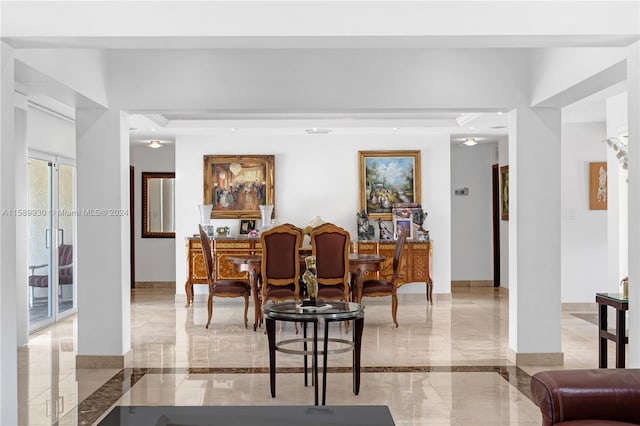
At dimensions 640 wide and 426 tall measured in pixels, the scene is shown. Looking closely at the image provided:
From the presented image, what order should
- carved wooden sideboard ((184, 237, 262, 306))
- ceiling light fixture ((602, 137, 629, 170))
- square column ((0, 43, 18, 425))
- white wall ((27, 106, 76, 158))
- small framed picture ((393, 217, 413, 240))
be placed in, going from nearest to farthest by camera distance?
square column ((0, 43, 18, 425)), ceiling light fixture ((602, 137, 629, 170)), white wall ((27, 106, 76, 158)), carved wooden sideboard ((184, 237, 262, 306)), small framed picture ((393, 217, 413, 240))

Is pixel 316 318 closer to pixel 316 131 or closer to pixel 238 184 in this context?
pixel 316 131

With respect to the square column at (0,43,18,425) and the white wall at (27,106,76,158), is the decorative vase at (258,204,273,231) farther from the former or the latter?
the square column at (0,43,18,425)

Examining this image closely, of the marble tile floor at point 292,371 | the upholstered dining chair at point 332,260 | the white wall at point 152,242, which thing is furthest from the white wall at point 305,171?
the upholstered dining chair at point 332,260

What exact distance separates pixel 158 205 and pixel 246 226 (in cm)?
252

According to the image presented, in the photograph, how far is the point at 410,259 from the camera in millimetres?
10039

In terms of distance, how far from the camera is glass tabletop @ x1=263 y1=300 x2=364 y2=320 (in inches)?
179

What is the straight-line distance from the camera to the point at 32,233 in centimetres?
798

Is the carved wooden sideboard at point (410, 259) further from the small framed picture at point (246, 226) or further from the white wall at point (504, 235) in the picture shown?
the white wall at point (504, 235)

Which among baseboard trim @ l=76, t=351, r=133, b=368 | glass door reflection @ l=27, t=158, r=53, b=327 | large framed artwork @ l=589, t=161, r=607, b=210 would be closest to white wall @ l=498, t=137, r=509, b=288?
large framed artwork @ l=589, t=161, r=607, b=210

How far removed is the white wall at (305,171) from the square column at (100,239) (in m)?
4.46

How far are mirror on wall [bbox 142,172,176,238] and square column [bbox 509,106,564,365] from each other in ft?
24.6

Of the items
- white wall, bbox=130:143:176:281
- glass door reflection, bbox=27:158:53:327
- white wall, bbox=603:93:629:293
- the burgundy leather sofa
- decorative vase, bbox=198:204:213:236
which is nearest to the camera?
the burgundy leather sofa

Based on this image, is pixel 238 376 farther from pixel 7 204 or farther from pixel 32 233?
pixel 32 233

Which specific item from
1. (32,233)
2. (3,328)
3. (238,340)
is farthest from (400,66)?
(32,233)
